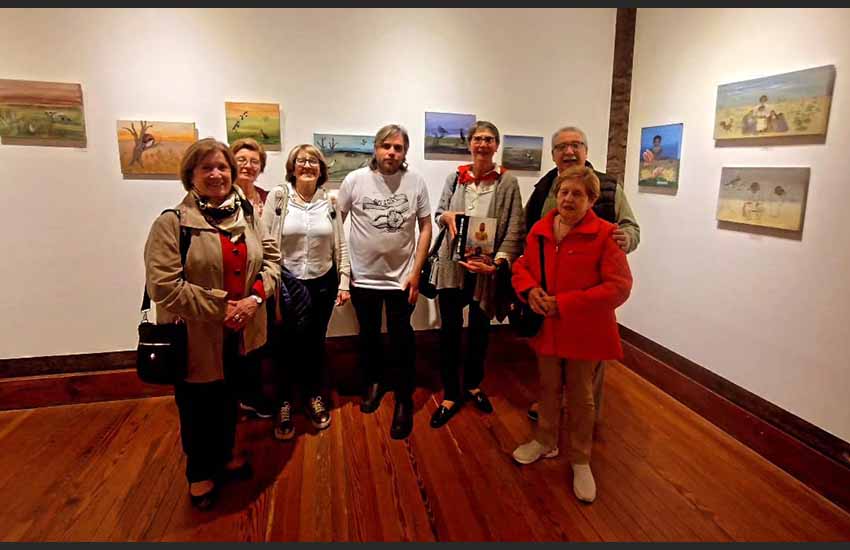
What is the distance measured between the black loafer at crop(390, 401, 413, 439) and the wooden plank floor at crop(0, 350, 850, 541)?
6 centimetres

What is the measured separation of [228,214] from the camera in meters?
1.75

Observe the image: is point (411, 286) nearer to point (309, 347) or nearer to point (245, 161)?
point (309, 347)

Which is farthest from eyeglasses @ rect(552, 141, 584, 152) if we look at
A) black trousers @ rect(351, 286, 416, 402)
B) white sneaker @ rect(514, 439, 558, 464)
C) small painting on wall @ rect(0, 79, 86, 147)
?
small painting on wall @ rect(0, 79, 86, 147)

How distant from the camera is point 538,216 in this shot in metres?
2.40

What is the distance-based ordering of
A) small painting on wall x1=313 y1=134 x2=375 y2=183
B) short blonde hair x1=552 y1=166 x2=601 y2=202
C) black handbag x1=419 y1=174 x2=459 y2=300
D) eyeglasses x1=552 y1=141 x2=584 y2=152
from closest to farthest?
short blonde hair x1=552 y1=166 x2=601 y2=202, eyeglasses x1=552 y1=141 x2=584 y2=152, black handbag x1=419 y1=174 x2=459 y2=300, small painting on wall x1=313 y1=134 x2=375 y2=183

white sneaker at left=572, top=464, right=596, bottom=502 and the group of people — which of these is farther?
white sneaker at left=572, top=464, right=596, bottom=502

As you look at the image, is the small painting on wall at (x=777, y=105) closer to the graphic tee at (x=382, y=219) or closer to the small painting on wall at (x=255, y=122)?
the graphic tee at (x=382, y=219)

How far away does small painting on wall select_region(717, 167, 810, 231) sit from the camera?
222cm

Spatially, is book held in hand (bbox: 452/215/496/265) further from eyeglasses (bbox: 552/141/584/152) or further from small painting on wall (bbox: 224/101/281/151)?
small painting on wall (bbox: 224/101/281/151)

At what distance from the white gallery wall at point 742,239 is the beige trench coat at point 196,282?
250 cm

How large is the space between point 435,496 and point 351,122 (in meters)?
2.22

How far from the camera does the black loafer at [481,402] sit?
272cm

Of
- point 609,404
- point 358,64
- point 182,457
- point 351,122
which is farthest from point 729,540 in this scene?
point 358,64

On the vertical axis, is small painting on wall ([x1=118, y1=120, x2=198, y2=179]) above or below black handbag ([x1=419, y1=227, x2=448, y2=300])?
above
